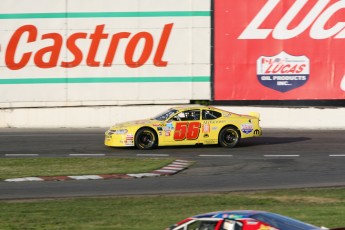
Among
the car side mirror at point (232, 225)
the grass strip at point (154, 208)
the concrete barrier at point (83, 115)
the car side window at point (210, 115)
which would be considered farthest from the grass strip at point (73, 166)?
the car side mirror at point (232, 225)

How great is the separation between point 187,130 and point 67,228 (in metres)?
12.1

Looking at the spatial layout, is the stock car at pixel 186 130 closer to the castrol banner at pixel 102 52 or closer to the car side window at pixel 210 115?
the car side window at pixel 210 115

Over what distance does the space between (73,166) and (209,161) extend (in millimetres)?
3769

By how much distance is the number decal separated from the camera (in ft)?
83.0

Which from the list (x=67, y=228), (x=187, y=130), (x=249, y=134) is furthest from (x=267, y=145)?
(x=67, y=228)

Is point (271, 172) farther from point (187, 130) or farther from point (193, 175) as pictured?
point (187, 130)

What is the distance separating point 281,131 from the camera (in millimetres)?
30469

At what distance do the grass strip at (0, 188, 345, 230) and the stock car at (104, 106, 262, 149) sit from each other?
7.62 meters

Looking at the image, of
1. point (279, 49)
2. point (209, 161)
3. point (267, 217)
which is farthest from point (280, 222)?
point (279, 49)

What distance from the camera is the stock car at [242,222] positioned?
9.82 metres

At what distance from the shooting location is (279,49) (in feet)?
106

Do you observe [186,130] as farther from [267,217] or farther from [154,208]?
[267,217]

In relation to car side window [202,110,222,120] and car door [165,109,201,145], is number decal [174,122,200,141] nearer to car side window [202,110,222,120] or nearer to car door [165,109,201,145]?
car door [165,109,201,145]

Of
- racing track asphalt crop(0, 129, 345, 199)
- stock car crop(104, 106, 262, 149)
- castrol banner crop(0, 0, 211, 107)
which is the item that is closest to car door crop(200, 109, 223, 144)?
stock car crop(104, 106, 262, 149)
